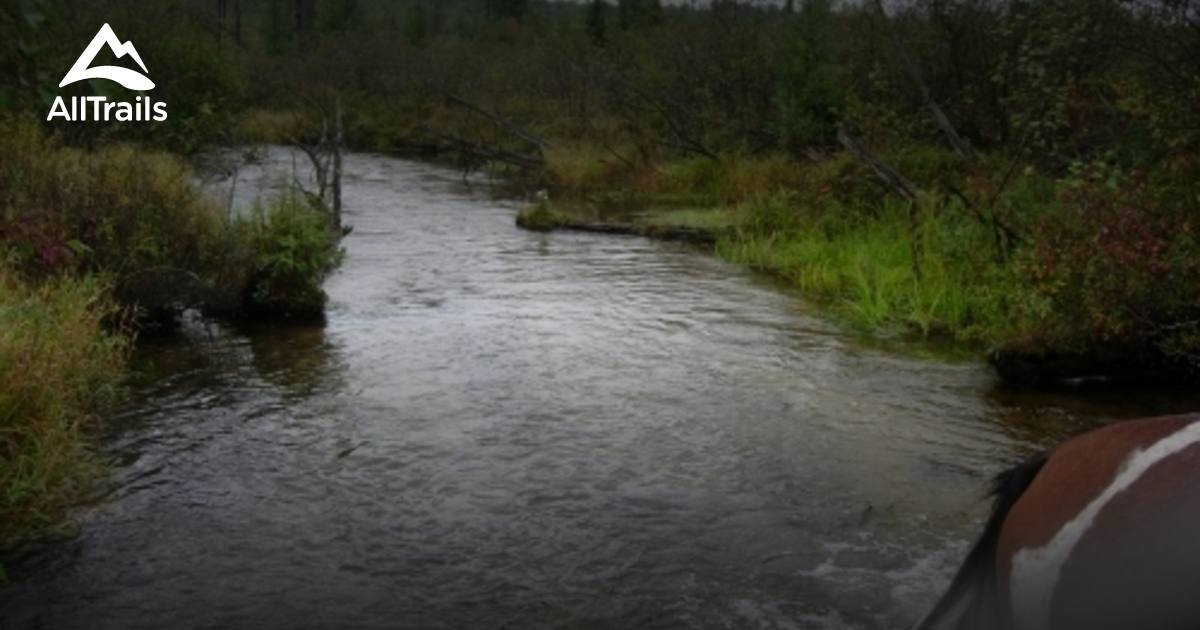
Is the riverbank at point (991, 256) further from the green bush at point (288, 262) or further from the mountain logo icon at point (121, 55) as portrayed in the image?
the mountain logo icon at point (121, 55)

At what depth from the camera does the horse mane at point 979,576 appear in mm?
3398

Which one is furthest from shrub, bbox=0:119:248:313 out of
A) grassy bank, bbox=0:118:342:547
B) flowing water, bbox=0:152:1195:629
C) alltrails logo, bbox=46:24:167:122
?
alltrails logo, bbox=46:24:167:122

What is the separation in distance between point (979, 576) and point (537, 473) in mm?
3699

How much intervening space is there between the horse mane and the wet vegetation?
2670mm

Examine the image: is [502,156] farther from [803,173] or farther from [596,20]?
[596,20]

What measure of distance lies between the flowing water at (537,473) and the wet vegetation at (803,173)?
0.60m

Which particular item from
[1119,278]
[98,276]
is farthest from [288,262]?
[1119,278]

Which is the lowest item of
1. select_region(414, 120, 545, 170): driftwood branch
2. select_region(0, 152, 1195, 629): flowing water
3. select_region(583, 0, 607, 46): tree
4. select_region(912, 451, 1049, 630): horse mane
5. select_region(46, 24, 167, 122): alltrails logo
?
select_region(0, 152, 1195, 629): flowing water

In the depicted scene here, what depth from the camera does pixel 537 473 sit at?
6.86 m

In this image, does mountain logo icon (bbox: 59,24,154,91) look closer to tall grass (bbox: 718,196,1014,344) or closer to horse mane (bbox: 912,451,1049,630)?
tall grass (bbox: 718,196,1014,344)

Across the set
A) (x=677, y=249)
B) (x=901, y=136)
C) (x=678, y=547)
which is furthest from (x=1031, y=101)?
(x=678, y=547)

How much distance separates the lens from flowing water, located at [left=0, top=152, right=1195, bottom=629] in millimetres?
5176

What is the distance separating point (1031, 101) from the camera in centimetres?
1230

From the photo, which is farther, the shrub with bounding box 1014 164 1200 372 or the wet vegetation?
the wet vegetation
